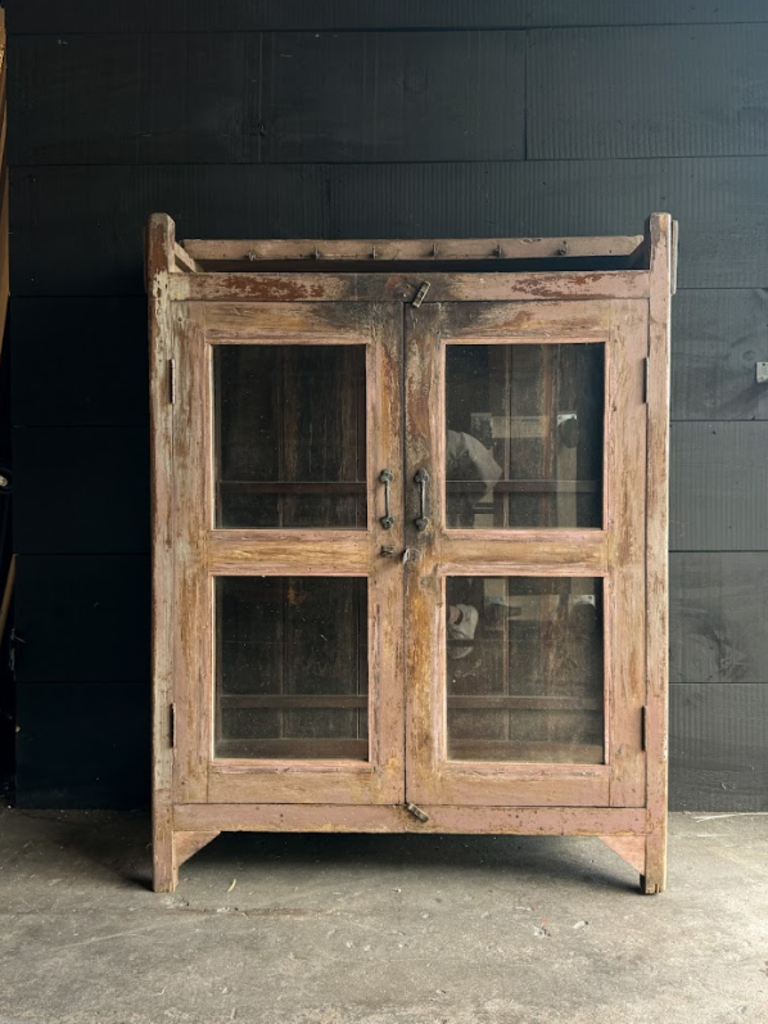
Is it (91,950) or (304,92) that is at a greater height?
(304,92)

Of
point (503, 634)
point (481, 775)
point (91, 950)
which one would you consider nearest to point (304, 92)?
point (503, 634)

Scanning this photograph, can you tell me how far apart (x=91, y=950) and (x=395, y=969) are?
27.9 inches

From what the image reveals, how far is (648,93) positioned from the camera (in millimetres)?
2828

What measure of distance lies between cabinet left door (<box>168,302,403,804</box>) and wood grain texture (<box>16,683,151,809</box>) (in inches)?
27.0

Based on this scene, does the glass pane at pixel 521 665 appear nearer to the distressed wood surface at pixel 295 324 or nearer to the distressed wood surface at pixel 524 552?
the distressed wood surface at pixel 524 552

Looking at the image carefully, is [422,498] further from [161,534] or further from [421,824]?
[421,824]

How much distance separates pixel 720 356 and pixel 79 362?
2.11m

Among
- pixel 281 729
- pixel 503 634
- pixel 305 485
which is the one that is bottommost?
pixel 281 729

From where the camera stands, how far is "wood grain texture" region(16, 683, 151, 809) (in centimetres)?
288

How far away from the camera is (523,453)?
7.52 ft

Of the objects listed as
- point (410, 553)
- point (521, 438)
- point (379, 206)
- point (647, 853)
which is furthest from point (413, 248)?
point (647, 853)

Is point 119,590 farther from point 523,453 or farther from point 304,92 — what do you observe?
point 304,92

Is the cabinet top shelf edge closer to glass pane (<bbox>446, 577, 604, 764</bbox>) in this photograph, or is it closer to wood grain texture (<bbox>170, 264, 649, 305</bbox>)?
wood grain texture (<bbox>170, 264, 649, 305</bbox>)

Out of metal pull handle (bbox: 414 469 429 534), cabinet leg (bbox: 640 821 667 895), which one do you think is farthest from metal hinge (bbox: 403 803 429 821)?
metal pull handle (bbox: 414 469 429 534)
